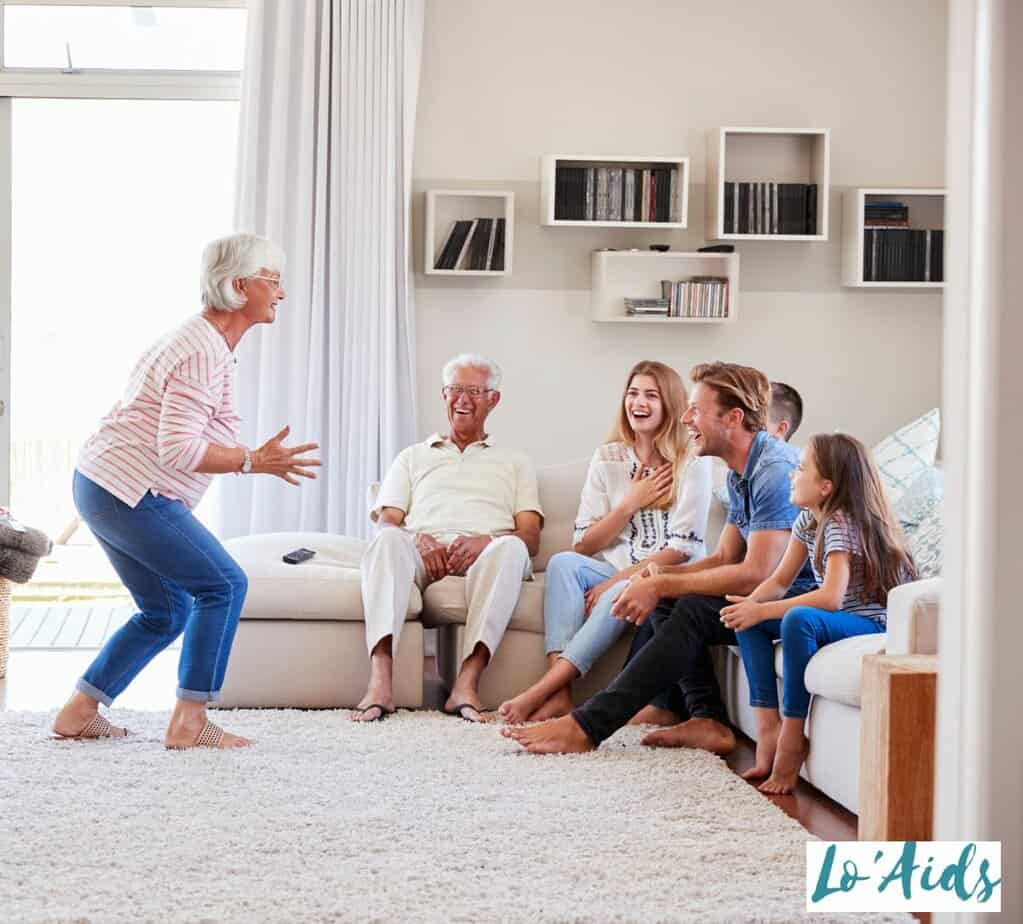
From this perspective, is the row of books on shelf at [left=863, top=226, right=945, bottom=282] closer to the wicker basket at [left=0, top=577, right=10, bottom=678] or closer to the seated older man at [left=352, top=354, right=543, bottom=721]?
the seated older man at [left=352, top=354, right=543, bottom=721]

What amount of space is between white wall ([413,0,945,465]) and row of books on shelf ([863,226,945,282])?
7.4 inches

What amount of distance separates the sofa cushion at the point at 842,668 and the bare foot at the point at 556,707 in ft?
3.20

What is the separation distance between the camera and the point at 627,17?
596 centimetres

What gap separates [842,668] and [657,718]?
110 cm

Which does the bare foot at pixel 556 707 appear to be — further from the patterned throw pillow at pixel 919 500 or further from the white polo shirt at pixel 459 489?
the patterned throw pillow at pixel 919 500

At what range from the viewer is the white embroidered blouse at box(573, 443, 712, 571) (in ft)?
14.3

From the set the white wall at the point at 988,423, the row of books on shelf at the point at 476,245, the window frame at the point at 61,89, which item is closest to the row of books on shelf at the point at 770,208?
the row of books on shelf at the point at 476,245

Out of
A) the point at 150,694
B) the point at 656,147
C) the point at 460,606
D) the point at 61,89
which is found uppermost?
the point at 61,89

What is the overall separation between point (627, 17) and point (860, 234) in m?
1.30

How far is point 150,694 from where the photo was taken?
467 centimetres

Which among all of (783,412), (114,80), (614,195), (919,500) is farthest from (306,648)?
(114,80)

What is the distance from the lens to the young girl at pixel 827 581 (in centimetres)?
338

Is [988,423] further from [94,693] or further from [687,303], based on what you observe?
[687,303]

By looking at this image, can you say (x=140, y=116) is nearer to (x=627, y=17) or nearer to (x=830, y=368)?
(x=627, y=17)
